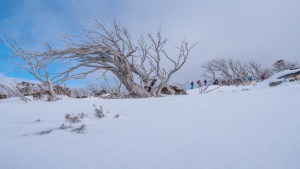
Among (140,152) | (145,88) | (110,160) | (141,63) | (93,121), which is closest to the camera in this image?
(110,160)

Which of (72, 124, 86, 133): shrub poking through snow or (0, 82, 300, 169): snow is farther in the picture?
(72, 124, 86, 133): shrub poking through snow

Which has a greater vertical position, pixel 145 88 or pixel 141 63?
pixel 141 63

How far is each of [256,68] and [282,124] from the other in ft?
175

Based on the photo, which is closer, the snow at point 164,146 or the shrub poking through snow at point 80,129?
the snow at point 164,146

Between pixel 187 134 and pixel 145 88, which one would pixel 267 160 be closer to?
pixel 187 134

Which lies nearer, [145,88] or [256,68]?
[145,88]

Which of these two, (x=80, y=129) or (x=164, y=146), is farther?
(x=80, y=129)

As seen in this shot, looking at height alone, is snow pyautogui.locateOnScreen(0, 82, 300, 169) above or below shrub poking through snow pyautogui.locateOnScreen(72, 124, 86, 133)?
below

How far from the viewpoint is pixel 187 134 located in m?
1.74

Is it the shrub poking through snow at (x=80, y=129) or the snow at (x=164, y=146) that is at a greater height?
the shrub poking through snow at (x=80, y=129)

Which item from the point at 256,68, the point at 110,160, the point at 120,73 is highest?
the point at 256,68

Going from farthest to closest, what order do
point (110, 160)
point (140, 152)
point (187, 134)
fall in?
point (187, 134)
point (140, 152)
point (110, 160)

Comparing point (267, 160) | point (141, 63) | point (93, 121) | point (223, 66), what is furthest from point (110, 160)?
point (223, 66)

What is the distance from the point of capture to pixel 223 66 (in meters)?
45.0
